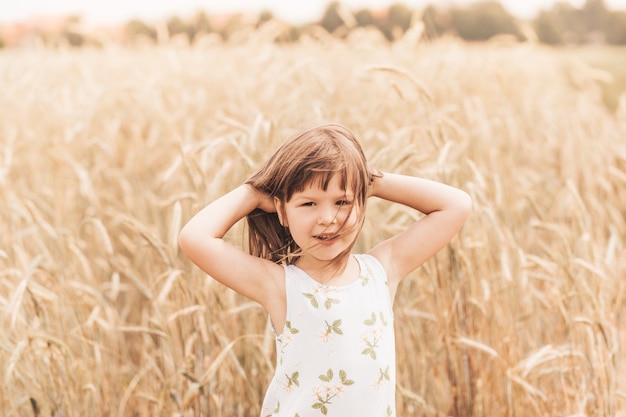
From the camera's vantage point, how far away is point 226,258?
4.70ft

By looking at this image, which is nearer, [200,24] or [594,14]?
[200,24]

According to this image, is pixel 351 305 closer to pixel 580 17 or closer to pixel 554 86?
pixel 554 86

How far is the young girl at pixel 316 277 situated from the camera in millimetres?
1403

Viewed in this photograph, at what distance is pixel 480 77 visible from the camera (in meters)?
5.50

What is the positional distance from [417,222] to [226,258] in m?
0.40

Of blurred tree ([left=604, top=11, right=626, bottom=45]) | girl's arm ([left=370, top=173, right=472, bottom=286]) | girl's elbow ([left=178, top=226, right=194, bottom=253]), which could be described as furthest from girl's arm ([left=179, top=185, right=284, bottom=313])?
blurred tree ([left=604, top=11, right=626, bottom=45])

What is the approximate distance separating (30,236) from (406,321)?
58.5 inches

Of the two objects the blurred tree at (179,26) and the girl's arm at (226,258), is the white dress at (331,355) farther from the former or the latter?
the blurred tree at (179,26)

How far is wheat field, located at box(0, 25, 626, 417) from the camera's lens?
197 cm

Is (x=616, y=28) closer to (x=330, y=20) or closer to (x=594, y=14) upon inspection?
(x=594, y=14)

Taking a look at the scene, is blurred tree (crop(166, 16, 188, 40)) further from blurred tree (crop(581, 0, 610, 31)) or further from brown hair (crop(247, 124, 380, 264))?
brown hair (crop(247, 124, 380, 264))

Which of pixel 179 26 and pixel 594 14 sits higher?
pixel 594 14

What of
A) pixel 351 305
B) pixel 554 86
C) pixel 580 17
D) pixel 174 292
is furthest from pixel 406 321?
pixel 580 17

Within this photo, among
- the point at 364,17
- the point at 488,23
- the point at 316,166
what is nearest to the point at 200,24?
the point at 364,17
